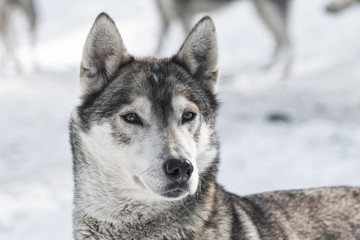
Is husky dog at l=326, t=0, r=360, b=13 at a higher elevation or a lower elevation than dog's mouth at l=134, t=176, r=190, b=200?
higher

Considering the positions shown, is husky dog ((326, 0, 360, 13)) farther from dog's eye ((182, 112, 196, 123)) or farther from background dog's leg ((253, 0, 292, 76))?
dog's eye ((182, 112, 196, 123))

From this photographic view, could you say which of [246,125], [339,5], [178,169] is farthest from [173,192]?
[339,5]

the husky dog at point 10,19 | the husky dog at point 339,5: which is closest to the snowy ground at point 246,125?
the husky dog at point 10,19

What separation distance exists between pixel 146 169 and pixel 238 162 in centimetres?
373

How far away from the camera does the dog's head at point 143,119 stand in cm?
280

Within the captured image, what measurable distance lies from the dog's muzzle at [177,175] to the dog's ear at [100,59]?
0.75 metres

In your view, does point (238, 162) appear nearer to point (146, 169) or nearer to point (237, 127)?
point (237, 127)

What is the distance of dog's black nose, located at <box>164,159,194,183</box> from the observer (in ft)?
8.89

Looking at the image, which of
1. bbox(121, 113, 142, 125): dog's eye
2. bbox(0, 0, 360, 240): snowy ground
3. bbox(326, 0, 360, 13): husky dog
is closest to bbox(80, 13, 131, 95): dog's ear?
bbox(121, 113, 142, 125): dog's eye

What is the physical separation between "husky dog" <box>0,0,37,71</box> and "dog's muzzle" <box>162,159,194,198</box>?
28.7 feet

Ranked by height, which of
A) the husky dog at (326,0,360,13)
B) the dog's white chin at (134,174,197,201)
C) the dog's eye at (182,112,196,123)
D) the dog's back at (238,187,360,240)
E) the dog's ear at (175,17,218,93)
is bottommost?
the dog's back at (238,187,360,240)

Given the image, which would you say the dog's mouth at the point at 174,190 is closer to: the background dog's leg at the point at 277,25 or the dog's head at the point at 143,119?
the dog's head at the point at 143,119

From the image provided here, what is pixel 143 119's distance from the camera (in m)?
3.00

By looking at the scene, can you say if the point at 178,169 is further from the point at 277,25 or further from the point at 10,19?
the point at 10,19
